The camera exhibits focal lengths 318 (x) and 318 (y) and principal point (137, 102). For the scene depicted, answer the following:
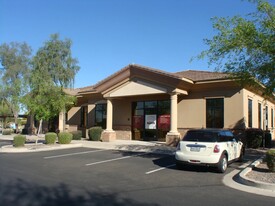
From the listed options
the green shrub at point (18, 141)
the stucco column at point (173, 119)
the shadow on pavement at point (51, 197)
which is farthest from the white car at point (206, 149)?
the green shrub at point (18, 141)

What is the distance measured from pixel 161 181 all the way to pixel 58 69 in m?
21.7

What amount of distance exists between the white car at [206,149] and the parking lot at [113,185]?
17.7 inches

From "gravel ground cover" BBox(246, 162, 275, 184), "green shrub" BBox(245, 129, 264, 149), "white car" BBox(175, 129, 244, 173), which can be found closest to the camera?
"gravel ground cover" BBox(246, 162, 275, 184)

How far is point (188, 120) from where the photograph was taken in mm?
22828

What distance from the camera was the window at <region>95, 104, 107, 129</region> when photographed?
92.8 feet

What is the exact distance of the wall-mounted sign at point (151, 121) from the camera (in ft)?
80.9

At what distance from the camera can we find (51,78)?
1029 inches

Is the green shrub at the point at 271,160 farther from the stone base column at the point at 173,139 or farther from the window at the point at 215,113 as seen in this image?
the window at the point at 215,113

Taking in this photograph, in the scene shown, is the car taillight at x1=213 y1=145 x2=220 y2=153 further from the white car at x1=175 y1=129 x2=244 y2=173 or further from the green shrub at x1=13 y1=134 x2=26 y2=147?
the green shrub at x1=13 y1=134 x2=26 y2=147

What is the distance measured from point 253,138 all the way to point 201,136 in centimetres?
966

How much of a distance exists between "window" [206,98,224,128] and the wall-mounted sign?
4.37m

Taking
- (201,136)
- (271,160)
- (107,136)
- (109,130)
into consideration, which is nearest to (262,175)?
(271,160)

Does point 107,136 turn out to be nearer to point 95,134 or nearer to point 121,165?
point 95,134

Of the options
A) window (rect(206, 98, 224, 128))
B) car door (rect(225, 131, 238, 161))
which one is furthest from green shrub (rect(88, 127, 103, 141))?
car door (rect(225, 131, 238, 161))
